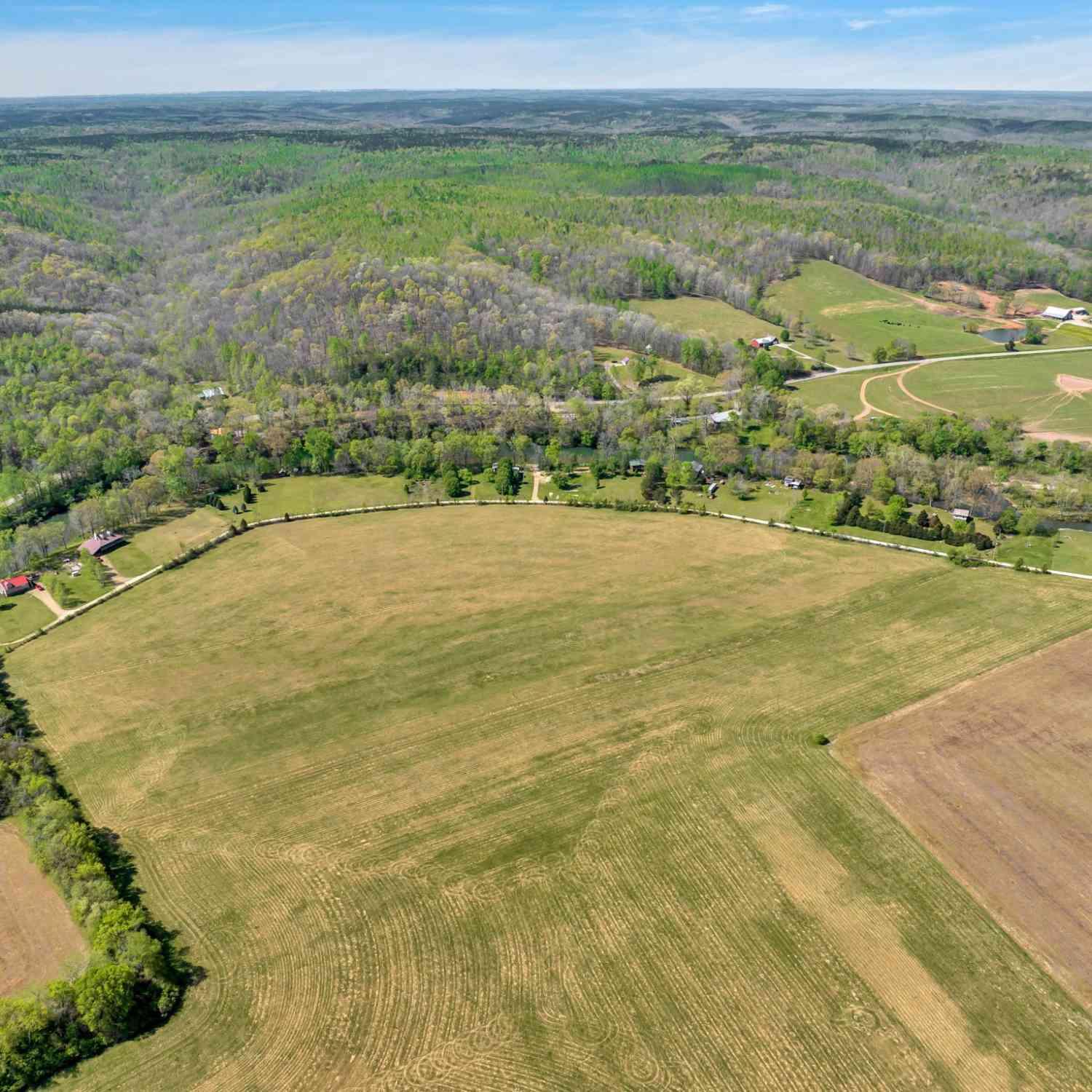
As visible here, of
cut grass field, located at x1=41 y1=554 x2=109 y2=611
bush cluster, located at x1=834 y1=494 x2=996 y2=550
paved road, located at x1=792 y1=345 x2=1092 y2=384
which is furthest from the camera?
paved road, located at x1=792 y1=345 x2=1092 y2=384

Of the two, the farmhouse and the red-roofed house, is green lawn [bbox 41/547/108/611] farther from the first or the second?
the farmhouse

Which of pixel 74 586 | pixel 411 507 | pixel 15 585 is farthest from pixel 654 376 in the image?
pixel 15 585

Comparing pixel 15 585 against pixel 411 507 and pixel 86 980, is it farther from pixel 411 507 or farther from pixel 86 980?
pixel 86 980

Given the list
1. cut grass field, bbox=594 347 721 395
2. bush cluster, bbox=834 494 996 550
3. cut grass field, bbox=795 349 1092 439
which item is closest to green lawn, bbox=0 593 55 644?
bush cluster, bbox=834 494 996 550

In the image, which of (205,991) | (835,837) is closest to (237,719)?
(205,991)

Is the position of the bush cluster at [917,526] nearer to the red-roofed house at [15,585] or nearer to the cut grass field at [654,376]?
the cut grass field at [654,376]

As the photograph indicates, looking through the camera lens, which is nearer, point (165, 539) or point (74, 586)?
point (74, 586)

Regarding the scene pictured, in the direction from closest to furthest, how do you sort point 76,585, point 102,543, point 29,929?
point 29,929 → point 76,585 → point 102,543
